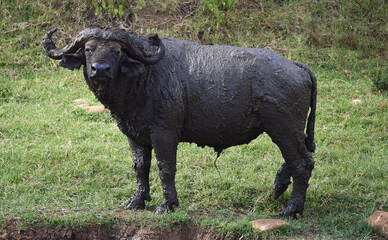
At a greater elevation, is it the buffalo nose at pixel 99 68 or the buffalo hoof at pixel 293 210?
the buffalo nose at pixel 99 68

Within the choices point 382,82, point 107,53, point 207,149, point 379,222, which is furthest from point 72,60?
point 382,82

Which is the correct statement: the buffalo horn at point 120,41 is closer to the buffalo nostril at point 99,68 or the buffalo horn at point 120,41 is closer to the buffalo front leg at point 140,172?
the buffalo nostril at point 99,68

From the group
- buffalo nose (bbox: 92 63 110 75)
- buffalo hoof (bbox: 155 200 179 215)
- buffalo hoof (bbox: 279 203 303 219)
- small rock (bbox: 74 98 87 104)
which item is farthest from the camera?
small rock (bbox: 74 98 87 104)

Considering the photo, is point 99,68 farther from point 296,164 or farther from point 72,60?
point 296,164

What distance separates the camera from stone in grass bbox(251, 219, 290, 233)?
5949mm

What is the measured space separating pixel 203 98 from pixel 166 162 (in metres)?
0.83

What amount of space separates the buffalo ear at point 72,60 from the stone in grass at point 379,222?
11.9 ft

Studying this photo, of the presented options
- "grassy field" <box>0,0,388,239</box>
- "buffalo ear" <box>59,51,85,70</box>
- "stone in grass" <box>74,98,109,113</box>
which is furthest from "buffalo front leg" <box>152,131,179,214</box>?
"stone in grass" <box>74,98,109,113</box>

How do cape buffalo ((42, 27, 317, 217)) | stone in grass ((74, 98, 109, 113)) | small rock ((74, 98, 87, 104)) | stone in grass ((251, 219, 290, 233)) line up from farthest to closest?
small rock ((74, 98, 87, 104)), stone in grass ((74, 98, 109, 113)), cape buffalo ((42, 27, 317, 217)), stone in grass ((251, 219, 290, 233))

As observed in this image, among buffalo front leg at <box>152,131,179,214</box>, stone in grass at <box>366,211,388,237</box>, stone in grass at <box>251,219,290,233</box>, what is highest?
buffalo front leg at <box>152,131,179,214</box>

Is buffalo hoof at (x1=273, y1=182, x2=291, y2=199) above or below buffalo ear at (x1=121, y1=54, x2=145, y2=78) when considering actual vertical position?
below

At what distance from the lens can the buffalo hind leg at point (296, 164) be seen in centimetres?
638

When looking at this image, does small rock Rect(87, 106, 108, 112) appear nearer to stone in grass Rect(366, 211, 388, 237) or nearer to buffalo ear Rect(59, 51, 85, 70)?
buffalo ear Rect(59, 51, 85, 70)

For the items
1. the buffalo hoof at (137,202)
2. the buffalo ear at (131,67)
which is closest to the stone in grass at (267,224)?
the buffalo hoof at (137,202)
